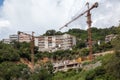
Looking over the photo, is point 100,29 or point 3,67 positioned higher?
point 100,29

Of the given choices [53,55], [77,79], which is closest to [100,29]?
[53,55]

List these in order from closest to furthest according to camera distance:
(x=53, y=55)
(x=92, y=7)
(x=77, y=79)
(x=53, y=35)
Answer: (x=77, y=79) → (x=92, y=7) → (x=53, y=55) → (x=53, y=35)

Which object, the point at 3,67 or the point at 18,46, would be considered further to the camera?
the point at 18,46

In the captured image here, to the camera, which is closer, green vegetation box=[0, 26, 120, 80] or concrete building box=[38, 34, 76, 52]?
green vegetation box=[0, 26, 120, 80]

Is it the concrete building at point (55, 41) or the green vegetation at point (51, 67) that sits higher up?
the concrete building at point (55, 41)

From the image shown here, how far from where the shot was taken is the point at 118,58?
125 feet

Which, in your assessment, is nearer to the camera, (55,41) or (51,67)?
(51,67)

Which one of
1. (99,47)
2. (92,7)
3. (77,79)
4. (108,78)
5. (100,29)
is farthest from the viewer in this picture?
(100,29)

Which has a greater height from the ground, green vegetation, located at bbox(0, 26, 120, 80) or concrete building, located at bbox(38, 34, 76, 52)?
concrete building, located at bbox(38, 34, 76, 52)

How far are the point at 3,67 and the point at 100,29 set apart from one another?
330 feet

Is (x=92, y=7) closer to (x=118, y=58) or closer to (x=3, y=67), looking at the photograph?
(x=3, y=67)

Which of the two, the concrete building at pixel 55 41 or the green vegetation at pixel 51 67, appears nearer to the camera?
the green vegetation at pixel 51 67

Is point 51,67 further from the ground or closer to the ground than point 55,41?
closer to the ground

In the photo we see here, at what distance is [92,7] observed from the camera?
8375cm
